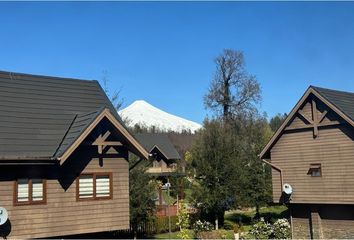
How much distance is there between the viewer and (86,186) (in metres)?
18.1

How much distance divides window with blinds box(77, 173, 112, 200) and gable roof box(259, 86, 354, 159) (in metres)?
12.6

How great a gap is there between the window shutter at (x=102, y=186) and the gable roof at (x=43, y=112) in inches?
86.9

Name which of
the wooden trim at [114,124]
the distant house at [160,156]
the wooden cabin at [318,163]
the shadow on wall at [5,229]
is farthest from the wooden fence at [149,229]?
the distant house at [160,156]

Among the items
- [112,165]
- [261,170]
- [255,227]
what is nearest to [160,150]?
[261,170]

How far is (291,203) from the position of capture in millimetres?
26875

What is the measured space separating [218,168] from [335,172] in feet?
30.0

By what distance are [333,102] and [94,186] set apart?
45.1 feet

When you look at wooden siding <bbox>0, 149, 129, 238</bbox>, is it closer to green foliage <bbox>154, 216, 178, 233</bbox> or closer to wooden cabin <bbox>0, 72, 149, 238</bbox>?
wooden cabin <bbox>0, 72, 149, 238</bbox>

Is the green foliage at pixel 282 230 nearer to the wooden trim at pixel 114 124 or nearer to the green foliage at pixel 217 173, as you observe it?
the green foliage at pixel 217 173

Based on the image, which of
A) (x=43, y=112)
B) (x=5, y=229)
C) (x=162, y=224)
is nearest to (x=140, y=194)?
(x=162, y=224)

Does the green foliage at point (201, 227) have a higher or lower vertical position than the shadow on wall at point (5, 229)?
lower

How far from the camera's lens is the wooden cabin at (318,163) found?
23.9 metres

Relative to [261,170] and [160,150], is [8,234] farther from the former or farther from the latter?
[160,150]

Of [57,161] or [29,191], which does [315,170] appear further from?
[29,191]
